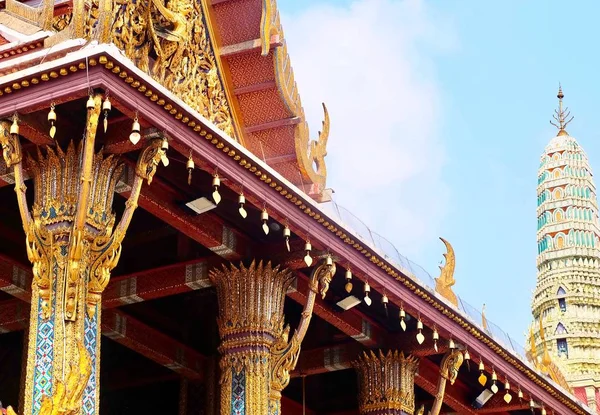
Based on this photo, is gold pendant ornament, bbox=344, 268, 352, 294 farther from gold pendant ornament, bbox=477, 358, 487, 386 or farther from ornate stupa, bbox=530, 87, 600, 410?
ornate stupa, bbox=530, 87, 600, 410

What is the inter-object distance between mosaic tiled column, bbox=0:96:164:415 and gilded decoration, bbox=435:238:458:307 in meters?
6.62

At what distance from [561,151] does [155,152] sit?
2562 centimetres

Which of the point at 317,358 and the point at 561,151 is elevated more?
the point at 561,151

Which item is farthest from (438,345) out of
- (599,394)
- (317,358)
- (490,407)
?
(599,394)

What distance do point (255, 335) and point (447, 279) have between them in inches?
183

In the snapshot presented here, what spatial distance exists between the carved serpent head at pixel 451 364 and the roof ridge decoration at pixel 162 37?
390 centimetres

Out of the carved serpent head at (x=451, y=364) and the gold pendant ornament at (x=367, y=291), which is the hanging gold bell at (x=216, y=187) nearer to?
the gold pendant ornament at (x=367, y=291)

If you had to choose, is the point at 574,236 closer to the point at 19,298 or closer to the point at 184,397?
the point at 184,397

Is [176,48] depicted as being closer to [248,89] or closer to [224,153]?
[248,89]

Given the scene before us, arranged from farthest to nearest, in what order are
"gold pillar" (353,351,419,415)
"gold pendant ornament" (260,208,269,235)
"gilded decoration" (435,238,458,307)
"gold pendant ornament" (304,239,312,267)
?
1. "gilded decoration" (435,238,458,307)
2. "gold pillar" (353,351,419,415)
3. "gold pendant ornament" (304,239,312,267)
4. "gold pendant ornament" (260,208,269,235)

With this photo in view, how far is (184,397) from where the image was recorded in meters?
16.6

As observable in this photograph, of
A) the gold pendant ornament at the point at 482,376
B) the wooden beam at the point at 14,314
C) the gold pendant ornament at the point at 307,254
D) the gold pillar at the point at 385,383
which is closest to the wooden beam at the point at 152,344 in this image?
the wooden beam at the point at 14,314

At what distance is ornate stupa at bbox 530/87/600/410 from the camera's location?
33.4m

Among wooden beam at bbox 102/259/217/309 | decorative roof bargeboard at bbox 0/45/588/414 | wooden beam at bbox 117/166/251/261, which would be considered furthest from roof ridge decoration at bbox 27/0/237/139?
wooden beam at bbox 102/259/217/309
